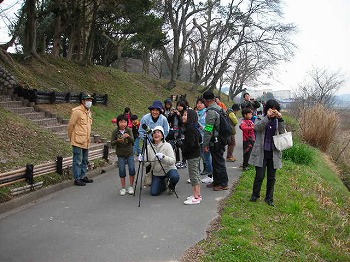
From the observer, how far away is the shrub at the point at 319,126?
16297mm

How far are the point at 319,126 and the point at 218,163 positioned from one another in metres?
11.2

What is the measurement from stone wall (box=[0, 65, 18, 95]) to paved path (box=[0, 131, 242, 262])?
7465 millimetres

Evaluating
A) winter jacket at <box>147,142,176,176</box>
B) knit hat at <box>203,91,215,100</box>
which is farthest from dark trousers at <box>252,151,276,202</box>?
winter jacket at <box>147,142,176,176</box>

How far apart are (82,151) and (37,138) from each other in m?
2.46

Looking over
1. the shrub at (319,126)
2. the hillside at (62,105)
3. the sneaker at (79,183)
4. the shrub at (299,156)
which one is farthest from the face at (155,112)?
the shrub at (319,126)

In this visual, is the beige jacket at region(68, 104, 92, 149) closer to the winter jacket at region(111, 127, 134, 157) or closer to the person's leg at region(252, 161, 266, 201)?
the winter jacket at region(111, 127, 134, 157)

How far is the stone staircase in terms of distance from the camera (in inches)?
461

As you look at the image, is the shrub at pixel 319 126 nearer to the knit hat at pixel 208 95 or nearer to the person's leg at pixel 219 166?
the person's leg at pixel 219 166

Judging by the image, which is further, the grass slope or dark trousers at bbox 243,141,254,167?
dark trousers at bbox 243,141,254,167

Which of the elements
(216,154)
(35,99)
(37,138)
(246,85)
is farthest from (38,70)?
(246,85)

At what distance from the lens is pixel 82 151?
8.04m

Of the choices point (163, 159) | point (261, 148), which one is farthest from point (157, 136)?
point (261, 148)

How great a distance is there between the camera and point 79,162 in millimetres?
7848

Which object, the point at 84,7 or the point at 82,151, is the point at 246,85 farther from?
the point at 82,151
